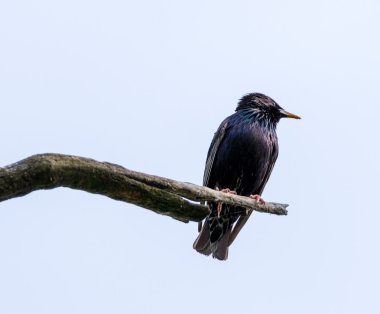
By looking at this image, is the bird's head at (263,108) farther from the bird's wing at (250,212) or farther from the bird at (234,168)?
the bird's wing at (250,212)

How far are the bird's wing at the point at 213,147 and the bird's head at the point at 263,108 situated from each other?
0.36 m

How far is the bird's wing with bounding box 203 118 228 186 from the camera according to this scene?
8352mm

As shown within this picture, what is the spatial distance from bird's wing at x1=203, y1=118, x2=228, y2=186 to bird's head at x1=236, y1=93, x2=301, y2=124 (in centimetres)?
36

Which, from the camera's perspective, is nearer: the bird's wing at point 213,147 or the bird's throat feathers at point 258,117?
the bird's wing at point 213,147

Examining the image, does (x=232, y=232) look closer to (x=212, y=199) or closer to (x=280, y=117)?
(x=280, y=117)

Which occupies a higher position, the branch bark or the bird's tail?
the branch bark

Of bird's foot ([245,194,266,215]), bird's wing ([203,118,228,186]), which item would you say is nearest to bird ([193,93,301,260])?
bird's wing ([203,118,228,186])

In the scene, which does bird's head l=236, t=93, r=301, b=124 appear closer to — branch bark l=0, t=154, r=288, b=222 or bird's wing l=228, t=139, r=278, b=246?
bird's wing l=228, t=139, r=278, b=246

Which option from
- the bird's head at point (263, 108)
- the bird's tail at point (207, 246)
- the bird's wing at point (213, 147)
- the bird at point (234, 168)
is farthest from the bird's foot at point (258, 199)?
the bird's head at point (263, 108)

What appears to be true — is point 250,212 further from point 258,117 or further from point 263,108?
point 263,108

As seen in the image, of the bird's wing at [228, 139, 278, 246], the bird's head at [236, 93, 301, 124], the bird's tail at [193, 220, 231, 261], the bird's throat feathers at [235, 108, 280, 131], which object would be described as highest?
the bird's head at [236, 93, 301, 124]

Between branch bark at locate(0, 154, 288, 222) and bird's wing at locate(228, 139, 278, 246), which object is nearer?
branch bark at locate(0, 154, 288, 222)

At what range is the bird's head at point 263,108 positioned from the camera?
8.67 metres

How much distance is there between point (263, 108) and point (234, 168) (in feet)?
3.36
